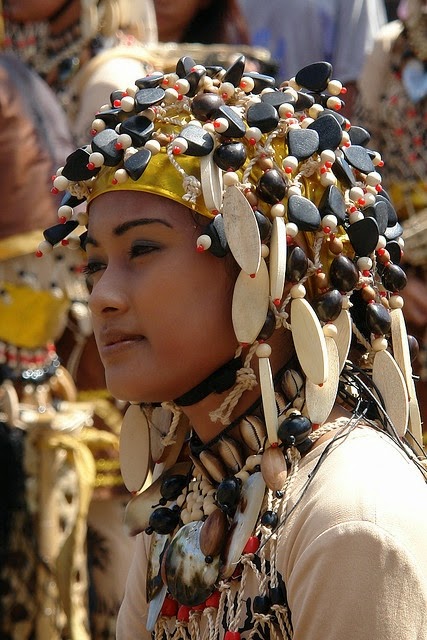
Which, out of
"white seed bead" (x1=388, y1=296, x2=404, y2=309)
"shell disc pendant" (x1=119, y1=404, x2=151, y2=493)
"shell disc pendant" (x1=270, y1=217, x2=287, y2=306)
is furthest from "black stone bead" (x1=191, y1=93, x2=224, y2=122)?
"shell disc pendant" (x1=119, y1=404, x2=151, y2=493)

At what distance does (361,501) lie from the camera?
193 cm

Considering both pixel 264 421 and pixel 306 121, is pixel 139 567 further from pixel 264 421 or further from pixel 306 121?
pixel 306 121

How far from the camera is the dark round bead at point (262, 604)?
80.1 inches

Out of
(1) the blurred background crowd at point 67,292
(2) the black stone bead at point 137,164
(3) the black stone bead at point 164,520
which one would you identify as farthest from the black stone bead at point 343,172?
(1) the blurred background crowd at point 67,292

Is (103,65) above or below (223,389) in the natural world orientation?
below

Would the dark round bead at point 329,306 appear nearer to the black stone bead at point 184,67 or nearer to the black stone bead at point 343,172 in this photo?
the black stone bead at point 343,172

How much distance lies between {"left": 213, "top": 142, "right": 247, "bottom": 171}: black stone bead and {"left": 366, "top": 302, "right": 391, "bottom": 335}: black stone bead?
0.33 meters

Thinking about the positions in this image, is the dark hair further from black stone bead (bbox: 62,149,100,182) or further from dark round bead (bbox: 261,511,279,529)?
dark round bead (bbox: 261,511,279,529)

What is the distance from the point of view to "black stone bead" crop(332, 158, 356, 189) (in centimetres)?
227

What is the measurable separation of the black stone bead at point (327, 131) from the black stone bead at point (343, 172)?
3cm

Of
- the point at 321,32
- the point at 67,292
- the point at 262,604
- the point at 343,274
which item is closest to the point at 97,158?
the point at 343,274

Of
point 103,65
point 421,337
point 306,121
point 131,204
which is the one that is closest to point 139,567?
point 131,204

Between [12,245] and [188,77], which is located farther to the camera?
[12,245]

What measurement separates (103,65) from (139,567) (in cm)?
252
